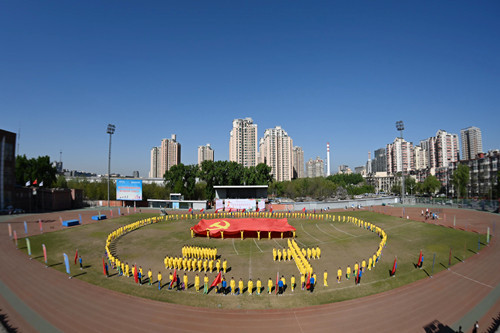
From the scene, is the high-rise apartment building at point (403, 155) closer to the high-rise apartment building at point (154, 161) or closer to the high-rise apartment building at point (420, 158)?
the high-rise apartment building at point (420, 158)

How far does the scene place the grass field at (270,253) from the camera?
15.3 metres

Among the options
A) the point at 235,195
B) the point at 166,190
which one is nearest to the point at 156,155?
the point at 166,190

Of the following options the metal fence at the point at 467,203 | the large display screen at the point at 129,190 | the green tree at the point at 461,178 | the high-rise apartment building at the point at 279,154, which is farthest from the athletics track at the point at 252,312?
the high-rise apartment building at the point at 279,154

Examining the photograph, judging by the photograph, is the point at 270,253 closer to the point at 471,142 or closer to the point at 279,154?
the point at 279,154

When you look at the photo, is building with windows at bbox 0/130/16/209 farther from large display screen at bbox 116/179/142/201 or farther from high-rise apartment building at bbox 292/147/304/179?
high-rise apartment building at bbox 292/147/304/179

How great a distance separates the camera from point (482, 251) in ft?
78.4

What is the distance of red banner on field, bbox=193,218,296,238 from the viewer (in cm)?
3022

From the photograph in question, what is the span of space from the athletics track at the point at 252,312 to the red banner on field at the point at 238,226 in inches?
582

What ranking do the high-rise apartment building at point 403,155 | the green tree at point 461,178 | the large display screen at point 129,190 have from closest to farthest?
the large display screen at point 129,190, the green tree at point 461,178, the high-rise apartment building at point 403,155

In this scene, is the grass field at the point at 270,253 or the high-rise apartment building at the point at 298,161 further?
the high-rise apartment building at the point at 298,161

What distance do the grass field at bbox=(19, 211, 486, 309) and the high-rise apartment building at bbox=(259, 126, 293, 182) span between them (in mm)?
107429

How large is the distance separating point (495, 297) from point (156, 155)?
19241cm

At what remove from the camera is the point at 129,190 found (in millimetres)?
57750

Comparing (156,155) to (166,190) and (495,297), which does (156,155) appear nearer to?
(166,190)
